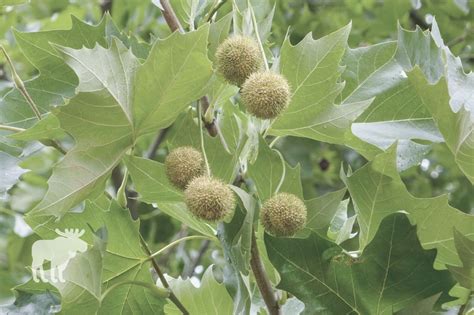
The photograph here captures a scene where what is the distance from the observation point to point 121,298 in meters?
1.28

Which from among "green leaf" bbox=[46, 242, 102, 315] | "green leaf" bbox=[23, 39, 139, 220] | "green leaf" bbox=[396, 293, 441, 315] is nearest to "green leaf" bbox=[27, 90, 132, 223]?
"green leaf" bbox=[23, 39, 139, 220]

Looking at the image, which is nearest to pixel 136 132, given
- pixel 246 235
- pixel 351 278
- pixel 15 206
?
pixel 246 235

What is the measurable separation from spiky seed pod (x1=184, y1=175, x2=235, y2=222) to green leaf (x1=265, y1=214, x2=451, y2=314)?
0.09 m

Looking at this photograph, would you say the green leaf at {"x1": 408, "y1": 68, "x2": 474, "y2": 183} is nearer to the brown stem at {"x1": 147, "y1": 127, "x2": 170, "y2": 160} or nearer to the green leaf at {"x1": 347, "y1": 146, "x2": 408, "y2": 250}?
the green leaf at {"x1": 347, "y1": 146, "x2": 408, "y2": 250}

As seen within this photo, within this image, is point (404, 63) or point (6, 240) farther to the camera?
point (6, 240)

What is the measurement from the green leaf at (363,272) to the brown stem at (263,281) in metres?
0.07

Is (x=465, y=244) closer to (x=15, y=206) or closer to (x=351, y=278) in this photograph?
(x=351, y=278)

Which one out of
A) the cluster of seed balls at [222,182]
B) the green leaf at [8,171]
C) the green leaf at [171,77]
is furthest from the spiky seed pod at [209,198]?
the green leaf at [8,171]

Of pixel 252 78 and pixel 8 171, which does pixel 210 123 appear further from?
pixel 8 171

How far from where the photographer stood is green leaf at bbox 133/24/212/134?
44.6 inches

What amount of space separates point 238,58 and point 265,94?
2.9 inches

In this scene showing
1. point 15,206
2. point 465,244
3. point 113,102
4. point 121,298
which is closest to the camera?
point 465,244

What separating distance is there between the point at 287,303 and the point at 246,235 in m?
0.25
